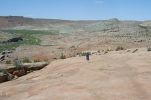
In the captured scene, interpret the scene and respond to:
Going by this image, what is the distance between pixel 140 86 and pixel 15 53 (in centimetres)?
2873

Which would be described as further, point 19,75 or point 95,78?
point 19,75

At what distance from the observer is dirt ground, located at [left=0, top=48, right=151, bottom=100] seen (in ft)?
55.8

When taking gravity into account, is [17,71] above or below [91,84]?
below

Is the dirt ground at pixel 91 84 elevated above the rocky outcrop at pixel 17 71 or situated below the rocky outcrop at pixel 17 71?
→ above

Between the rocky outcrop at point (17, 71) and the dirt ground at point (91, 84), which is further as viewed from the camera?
the rocky outcrop at point (17, 71)

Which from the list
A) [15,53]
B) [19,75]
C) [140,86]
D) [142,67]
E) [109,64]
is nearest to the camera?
[140,86]

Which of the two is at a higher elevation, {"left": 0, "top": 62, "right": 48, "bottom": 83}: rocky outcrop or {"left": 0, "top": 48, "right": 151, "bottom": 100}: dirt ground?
{"left": 0, "top": 48, "right": 151, "bottom": 100}: dirt ground

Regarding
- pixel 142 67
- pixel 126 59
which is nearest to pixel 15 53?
pixel 126 59

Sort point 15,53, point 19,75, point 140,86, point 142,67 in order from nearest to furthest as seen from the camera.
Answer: point 140,86, point 142,67, point 19,75, point 15,53

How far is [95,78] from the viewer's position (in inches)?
821

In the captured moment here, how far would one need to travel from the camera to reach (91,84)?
19.2 meters

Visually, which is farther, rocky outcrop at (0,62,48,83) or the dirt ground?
rocky outcrop at (0,62,48,83)

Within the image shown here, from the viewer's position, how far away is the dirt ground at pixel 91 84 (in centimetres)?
1702

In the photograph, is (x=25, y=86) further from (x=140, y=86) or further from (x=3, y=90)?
(x=140, y=86)
